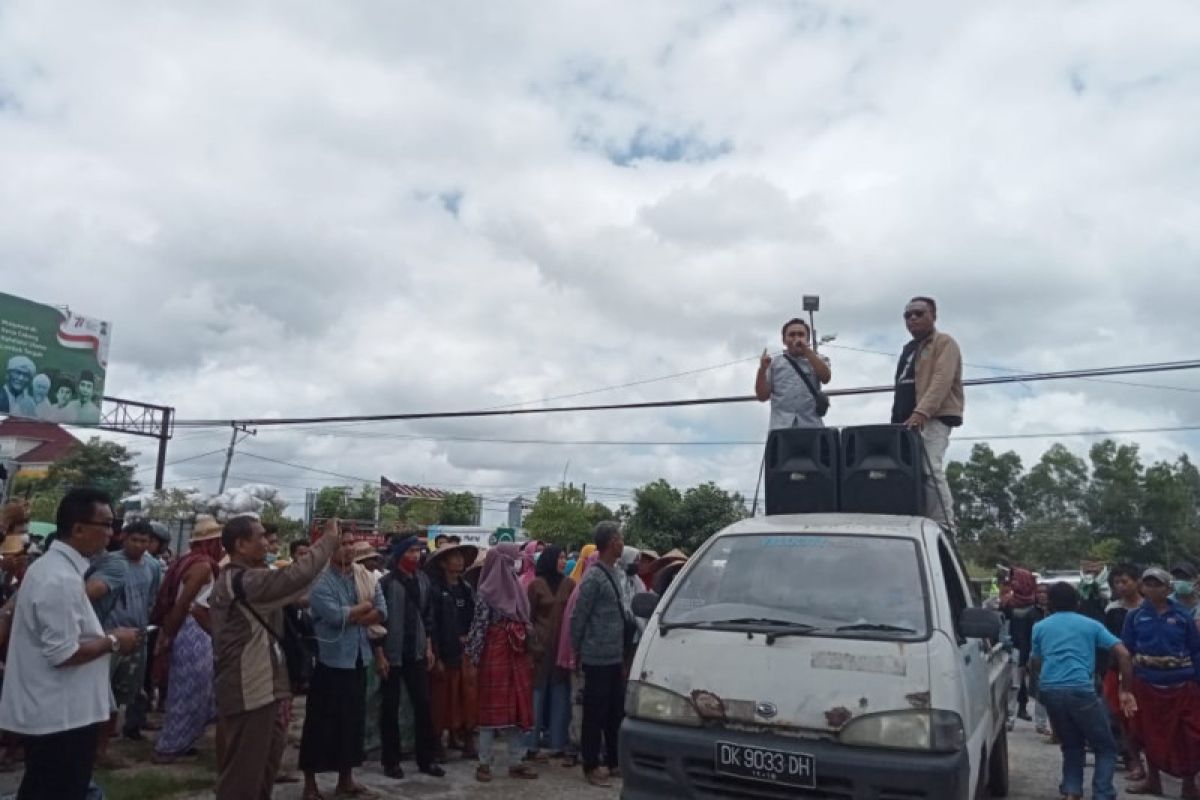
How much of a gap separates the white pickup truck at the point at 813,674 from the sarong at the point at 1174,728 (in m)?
3.38

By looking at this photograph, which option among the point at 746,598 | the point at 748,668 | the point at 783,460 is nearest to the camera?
the point at 748,668

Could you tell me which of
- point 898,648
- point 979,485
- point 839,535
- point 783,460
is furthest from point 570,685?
point 979,485

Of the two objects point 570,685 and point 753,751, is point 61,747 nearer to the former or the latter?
point 753,751

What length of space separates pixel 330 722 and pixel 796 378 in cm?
429

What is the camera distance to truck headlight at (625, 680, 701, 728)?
4082 mm

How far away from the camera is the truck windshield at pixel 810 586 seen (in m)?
4.24

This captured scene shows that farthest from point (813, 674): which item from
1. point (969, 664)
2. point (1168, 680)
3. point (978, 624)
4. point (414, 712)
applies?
point (1168, 680)

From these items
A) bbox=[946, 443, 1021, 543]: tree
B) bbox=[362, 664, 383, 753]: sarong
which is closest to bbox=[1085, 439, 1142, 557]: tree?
bbox=[946, 443, 1021, 543]: tree

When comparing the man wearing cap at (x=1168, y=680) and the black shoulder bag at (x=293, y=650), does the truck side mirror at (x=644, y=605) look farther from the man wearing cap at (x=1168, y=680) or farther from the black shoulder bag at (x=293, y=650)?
the man wearing cap at (x=1168, y=680)

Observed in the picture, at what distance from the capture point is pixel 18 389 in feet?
71.2

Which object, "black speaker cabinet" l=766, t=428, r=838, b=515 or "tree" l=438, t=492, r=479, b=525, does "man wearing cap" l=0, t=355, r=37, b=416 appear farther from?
"tree" l=438, t=492, r=479, b=525

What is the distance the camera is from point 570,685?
7293 millimetres

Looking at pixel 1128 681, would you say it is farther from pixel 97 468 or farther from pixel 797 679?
pixel 97 468

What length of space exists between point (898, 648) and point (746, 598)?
882 mm
